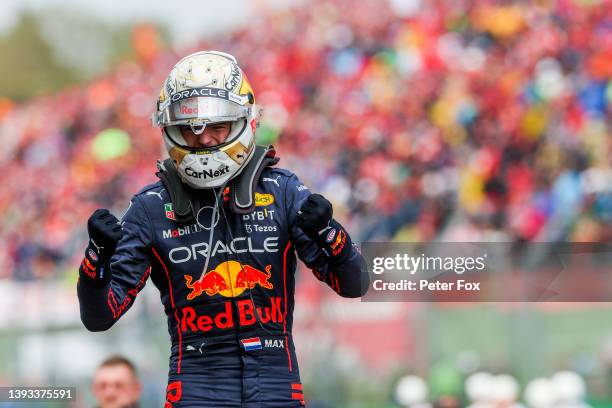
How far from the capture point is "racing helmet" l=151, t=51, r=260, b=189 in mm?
3570

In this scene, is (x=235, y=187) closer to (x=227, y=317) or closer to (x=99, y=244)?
(x=227, y=317)

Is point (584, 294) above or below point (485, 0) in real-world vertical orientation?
below

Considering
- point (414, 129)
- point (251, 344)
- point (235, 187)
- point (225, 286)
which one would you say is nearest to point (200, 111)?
point (235, 187)

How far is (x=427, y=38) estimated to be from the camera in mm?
16438

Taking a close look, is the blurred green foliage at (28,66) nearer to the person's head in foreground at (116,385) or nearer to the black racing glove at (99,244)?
the person's head in foreground at (116,385)

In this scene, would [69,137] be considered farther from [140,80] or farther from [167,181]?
[167,181]

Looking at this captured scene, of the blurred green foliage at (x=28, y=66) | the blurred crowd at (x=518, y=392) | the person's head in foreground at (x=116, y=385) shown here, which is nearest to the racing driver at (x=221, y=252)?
the person's head in foreground at (x=116, y=385)

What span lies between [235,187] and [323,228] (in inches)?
15.1

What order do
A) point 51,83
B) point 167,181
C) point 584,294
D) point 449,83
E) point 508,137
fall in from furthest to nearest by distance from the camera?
point 51,83 < point 449,83 < point 508,137 < point 584,294 < point 167,181

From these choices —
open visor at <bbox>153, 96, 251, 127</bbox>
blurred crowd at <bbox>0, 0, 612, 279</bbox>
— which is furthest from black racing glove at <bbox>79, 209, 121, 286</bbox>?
blurred crowd at <bbox>0, 0, 612, 279</bbox>

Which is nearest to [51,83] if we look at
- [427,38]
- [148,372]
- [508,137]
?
[427,38]

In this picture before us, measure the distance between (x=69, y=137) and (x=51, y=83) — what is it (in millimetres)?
25199

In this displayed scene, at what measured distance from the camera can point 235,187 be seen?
3613 millimetres

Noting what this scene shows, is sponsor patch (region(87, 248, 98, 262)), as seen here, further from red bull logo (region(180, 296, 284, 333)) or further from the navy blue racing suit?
red bull logo (region(180, 296, 284, 333))
